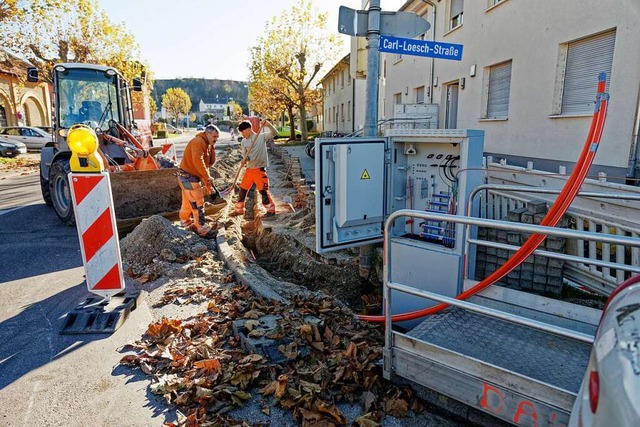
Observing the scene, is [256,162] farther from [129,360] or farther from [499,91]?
[499,91]

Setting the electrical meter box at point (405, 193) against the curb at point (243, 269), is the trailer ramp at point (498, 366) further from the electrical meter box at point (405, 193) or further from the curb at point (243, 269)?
the curb at point (243, 269)

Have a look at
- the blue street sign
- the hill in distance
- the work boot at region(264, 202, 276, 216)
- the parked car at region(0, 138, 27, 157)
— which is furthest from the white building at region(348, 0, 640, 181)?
the hill in distance

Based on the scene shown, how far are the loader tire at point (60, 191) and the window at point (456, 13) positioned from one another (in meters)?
12.2

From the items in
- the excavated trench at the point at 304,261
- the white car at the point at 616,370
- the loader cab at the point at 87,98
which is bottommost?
the excavated trench at the point at 304,261

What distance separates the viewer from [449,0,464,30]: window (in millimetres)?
13685

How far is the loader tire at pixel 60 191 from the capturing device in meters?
8.06

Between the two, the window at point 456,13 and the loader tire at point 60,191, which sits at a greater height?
the window at point 456,13

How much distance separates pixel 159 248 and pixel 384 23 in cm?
414

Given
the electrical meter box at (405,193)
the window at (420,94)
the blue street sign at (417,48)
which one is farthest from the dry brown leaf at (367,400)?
the window at (420,94)

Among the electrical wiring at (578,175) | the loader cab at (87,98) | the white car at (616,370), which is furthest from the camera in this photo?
the loader cab at (87,98)

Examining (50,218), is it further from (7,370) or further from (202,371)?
(202,371)

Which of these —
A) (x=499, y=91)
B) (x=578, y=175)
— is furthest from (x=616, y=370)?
(x=499, y=91)

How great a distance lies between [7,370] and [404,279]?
3.69 metres

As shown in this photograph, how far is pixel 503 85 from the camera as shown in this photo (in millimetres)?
11367
